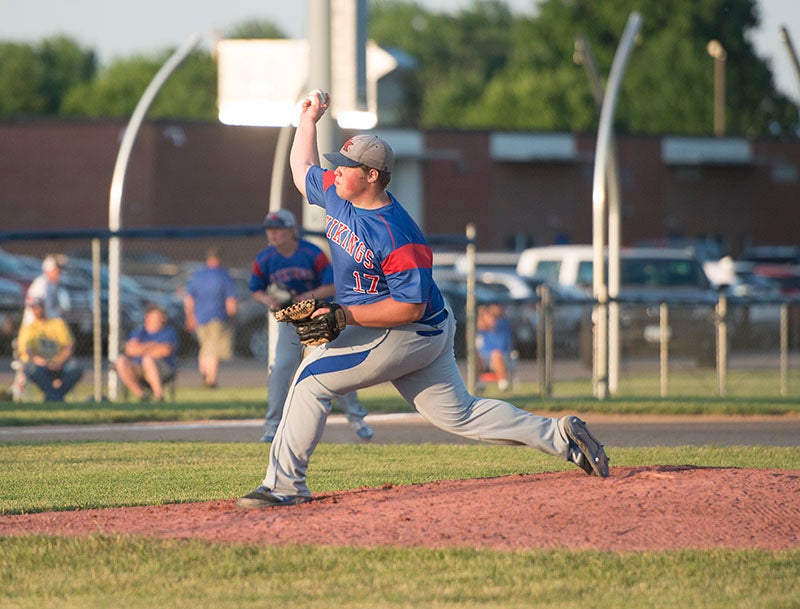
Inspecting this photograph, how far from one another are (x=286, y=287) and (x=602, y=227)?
25.7 ft

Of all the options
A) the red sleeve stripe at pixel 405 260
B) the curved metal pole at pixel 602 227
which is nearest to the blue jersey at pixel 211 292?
the curved metal pole at pixel 602 227

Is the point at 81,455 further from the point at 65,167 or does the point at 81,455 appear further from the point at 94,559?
the point at 65,167

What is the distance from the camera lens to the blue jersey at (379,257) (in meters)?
6.43

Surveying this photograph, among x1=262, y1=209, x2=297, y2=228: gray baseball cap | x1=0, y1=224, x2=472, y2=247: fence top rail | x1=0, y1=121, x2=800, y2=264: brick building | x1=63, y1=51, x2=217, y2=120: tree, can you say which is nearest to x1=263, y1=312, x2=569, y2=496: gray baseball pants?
x1=262, y1=209, x2=297, y2=228: gray baseball cap

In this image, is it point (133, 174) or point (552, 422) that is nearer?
point (552, 422)

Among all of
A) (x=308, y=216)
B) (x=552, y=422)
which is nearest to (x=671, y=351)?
(x=308, y=216)

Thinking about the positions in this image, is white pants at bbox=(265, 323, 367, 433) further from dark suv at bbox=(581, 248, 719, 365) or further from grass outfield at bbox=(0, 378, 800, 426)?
dark suv at bbox=(581, 248, 719, 365)

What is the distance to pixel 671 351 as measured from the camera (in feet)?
66.0

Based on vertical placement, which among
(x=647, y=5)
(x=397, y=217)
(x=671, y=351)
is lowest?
(x=671, y=351)

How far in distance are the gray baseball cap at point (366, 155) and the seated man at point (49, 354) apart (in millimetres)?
10353

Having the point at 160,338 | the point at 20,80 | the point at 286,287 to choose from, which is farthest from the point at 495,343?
the point at 20,80

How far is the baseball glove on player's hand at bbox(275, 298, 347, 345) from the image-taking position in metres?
6.42

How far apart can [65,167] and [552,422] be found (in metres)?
34.6

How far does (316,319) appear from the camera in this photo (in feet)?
21.1
